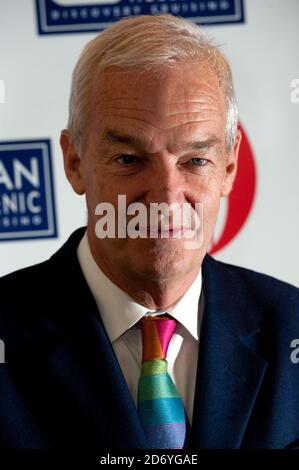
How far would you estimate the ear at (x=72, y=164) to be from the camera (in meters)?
1.00

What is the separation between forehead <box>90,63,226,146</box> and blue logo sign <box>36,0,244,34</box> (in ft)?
1.24

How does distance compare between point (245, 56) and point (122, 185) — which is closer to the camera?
point (122, 185)

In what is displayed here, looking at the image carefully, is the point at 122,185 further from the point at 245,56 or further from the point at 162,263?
the point at 245,56

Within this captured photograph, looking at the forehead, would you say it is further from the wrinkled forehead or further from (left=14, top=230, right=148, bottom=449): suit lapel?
(left=14, top=230, right=148, bottom=449): suit lapel

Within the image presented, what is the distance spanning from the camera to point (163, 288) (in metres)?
0.95

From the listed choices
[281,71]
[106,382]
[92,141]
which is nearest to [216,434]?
[106,382]

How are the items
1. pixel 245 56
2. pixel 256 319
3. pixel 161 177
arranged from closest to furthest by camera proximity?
pixel 161 177 < pixel 256 319 < pixel 245 56

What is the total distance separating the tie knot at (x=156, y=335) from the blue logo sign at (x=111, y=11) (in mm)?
563

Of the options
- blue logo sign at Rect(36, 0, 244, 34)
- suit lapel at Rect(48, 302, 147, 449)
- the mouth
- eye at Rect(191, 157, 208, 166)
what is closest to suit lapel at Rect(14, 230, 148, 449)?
suit lapel at Rect(48, 302, 147, 449)

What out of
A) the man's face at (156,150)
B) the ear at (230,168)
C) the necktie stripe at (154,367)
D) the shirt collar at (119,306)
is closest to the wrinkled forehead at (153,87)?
the man's face at (156,150)

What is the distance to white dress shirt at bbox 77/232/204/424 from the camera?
3.15ft

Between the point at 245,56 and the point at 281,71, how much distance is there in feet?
0.23

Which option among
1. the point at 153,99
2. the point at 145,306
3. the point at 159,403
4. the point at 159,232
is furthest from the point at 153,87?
the point at 159,403

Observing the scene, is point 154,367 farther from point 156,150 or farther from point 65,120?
point 65,120
